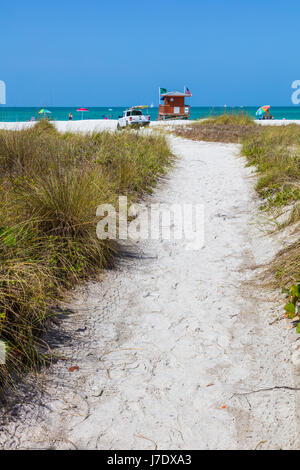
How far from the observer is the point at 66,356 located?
289 cm

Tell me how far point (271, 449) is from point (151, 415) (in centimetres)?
68

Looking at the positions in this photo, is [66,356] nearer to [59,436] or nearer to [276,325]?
[59,436]

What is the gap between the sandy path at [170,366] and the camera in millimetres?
2240

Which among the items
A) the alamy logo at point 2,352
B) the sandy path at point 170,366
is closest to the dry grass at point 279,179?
the sandy path at point 170,366

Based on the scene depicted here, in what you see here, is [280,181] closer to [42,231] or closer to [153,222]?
[153,222]

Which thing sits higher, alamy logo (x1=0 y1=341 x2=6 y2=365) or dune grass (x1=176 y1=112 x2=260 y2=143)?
dune grass (x1=176 y1=112 x2=260 y2=143)

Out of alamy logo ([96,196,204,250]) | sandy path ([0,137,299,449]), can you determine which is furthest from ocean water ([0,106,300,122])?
sandy path ([0,137,299,449])

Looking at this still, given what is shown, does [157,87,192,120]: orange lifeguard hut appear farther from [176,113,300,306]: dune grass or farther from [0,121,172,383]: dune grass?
[0,121,172,383]: dune grass

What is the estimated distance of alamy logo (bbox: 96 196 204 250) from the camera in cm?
468

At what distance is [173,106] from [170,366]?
34566 millimetres

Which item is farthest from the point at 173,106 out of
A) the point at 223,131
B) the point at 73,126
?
the point at 223,131

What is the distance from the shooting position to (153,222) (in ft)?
19.7

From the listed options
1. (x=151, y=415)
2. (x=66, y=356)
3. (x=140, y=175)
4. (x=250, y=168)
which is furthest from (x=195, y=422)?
(x=250, y=168)

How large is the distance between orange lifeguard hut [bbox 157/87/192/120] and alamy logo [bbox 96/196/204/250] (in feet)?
97.8
